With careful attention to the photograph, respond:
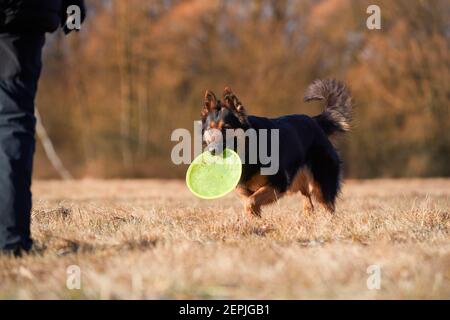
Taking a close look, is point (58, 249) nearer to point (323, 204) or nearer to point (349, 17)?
point (323, 204)

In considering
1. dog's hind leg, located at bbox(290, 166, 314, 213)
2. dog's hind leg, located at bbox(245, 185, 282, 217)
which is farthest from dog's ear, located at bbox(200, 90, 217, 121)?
dog's hind leg, located at bbox(290, 166, 314, 213)

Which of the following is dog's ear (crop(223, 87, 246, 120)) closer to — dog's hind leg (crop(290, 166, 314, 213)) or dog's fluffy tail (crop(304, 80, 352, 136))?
dog's hind leg (crop(290, 166, 314, 213))

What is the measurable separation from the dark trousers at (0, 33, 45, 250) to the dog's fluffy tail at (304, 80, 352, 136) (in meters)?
4.09

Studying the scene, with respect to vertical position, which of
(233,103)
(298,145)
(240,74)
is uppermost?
(240,74)

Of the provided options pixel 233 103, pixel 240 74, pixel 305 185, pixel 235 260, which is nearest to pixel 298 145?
pixel 305 185

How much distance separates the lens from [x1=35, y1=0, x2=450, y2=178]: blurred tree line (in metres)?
19.0

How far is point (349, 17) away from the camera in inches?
760

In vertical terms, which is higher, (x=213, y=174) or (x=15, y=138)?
(x=15, y=138)

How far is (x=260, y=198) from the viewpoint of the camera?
19.1ft

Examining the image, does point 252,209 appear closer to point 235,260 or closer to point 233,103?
point 233,103

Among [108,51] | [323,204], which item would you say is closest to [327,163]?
[323,204]

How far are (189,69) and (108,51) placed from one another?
270cm

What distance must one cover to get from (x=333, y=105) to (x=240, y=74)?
12.9 meters

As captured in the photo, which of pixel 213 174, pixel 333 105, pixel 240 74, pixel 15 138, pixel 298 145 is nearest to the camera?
pixel 15 138
